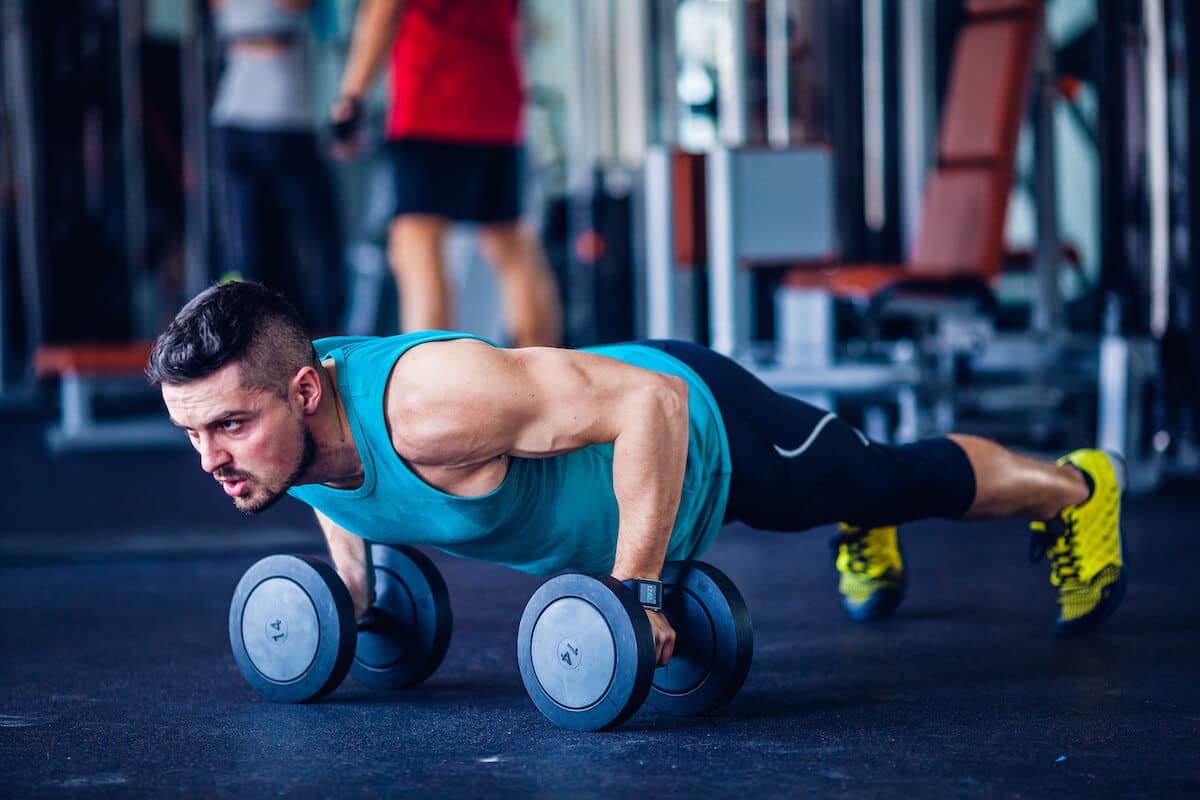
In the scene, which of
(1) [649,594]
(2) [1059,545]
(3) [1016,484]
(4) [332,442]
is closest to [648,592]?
(1) [649,594]

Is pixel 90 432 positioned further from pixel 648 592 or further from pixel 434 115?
pixel 648 592

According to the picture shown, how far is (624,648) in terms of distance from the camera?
1368mm

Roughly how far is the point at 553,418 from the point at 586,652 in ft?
0.77

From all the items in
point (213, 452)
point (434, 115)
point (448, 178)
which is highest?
point (434, 115)

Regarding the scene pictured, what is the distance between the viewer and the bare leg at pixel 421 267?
3.32 meters

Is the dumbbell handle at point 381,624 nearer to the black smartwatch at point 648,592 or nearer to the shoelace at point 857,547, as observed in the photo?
the black smartwatch at point 648,592

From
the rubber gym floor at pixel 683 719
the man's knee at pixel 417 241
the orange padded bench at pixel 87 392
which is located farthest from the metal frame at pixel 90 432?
the rubber gym floor at pixel 683 719

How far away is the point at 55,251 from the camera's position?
5734mm

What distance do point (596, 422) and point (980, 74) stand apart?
8.99 feet

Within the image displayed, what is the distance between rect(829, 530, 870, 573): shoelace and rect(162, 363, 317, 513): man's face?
875 millimetres

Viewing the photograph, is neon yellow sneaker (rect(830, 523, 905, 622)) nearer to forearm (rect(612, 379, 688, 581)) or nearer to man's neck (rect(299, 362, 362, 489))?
forearm (rect(612, 379, 688, 581))

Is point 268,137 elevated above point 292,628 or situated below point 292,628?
above

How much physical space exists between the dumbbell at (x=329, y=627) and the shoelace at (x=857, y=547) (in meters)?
0.63

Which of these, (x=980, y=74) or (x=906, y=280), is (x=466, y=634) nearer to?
(x=906, y=280)
